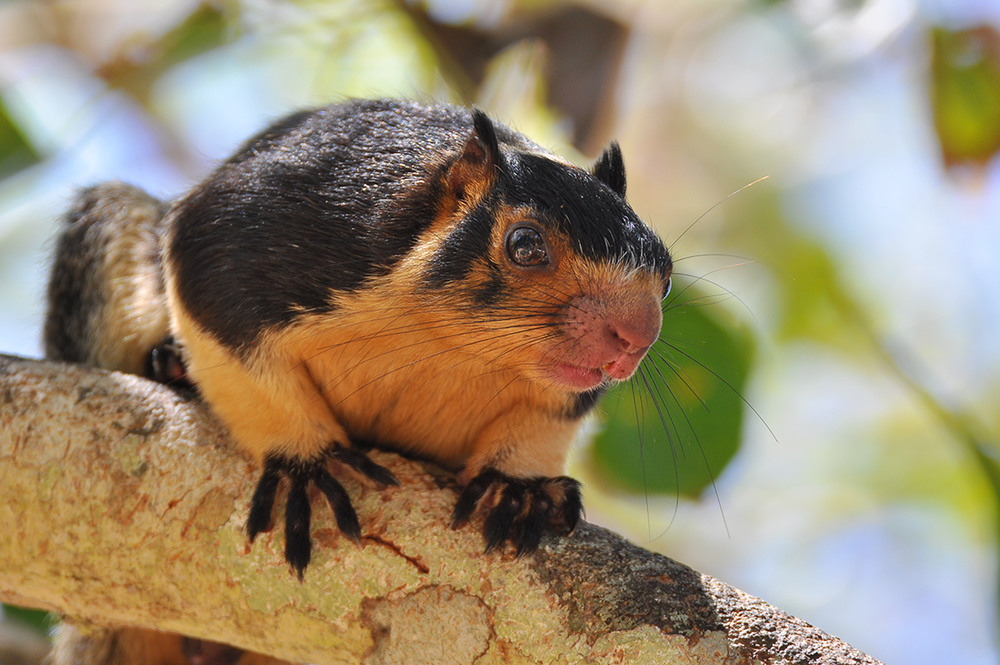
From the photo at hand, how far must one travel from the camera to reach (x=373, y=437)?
142 inches

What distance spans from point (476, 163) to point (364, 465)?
1056 mm

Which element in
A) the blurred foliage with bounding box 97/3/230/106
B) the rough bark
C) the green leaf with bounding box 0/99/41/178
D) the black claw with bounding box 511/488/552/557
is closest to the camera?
the rough bark

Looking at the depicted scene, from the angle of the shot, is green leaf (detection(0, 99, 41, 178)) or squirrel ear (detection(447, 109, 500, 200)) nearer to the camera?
squirrel ear (detection(447, 109, 500, 200))

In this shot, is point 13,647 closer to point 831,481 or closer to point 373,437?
point 373,437

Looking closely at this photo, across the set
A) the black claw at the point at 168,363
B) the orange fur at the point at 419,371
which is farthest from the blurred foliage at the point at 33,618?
the orange fur at the point at 419,371

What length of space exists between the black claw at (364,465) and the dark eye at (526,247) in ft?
2.53

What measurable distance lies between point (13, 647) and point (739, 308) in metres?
3.94

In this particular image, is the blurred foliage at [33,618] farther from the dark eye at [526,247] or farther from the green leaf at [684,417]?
the dark eye at [526,247]

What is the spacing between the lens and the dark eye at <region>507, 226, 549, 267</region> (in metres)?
3.03

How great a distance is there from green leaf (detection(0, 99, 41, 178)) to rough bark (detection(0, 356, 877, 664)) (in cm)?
171

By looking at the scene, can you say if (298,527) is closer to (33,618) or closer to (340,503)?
(340,503)

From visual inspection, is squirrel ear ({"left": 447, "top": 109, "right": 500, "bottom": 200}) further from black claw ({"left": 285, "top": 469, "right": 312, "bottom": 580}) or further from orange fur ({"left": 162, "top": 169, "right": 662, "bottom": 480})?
black claw ({"left": 285, "top": 469, "right": 312, "bottom": 580})

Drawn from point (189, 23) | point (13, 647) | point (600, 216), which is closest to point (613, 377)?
point (600, 216)

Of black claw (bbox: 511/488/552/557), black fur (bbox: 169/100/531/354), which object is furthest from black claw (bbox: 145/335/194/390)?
black claw (bbox: 511/488/552/557)
